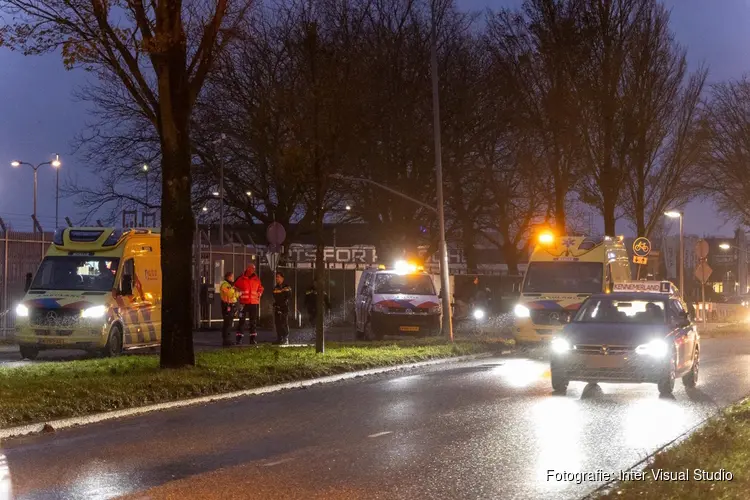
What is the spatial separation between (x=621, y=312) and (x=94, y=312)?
10553mm

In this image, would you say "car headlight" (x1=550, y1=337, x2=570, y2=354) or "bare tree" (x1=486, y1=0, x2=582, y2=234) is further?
"bare tree" (x1=486, y1=0, x2=582, y2=234)

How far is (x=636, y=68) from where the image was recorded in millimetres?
41656

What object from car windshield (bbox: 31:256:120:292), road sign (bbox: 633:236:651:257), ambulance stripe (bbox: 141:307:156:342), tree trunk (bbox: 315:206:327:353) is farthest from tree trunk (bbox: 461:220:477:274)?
car windshield (bbox: 31:256:120:292)

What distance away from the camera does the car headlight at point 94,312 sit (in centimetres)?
2253

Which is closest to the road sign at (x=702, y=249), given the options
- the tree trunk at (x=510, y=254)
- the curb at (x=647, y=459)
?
the tree trunk at (x=510, y=254)

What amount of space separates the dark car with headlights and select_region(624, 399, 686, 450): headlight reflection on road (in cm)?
50

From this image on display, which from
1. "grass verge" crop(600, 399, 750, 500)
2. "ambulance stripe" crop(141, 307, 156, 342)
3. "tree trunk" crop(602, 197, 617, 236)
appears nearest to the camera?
"grass verge" crop(600, 399, 750, 500)

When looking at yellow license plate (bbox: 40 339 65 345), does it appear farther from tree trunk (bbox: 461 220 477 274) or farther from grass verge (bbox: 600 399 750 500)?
tree trunk (bbox: 461 220 477 274)

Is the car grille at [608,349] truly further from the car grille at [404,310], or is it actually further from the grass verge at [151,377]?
the car grille at [404,310]

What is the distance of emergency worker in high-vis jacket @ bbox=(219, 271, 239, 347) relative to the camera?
91.7 feet

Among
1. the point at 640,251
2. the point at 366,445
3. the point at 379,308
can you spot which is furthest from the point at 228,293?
the point at 366,445

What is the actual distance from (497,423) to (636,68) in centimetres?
3066

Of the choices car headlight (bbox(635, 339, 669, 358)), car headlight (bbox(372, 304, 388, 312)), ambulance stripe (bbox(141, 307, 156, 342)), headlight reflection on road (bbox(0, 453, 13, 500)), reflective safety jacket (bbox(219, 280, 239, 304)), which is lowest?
headlight reflection on road (bbox(0, 453, 13, 500))

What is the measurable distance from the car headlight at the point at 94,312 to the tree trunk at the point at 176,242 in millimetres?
4542
